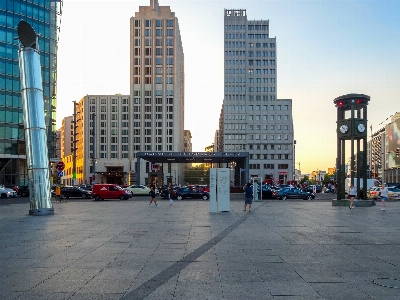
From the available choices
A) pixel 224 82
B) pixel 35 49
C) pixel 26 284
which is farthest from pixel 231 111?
pixel 26 284

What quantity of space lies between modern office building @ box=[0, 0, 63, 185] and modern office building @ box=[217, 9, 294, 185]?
62.6m

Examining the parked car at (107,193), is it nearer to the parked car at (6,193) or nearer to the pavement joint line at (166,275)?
the parked car at (6,193)

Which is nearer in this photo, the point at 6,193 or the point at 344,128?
the point at 344,128

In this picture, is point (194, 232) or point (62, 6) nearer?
point (194, 232)

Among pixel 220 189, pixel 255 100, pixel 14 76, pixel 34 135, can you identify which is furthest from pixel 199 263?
pixel 255 100

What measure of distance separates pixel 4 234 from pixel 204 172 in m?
136

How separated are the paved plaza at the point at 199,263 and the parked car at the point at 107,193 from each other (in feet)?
99.0

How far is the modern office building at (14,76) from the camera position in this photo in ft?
221

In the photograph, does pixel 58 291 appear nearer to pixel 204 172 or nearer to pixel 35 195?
pixel 35 195

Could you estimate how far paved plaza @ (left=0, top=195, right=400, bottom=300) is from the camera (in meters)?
7.24

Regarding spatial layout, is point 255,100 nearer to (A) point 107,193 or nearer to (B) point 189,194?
(B) point 189,194

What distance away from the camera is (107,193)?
153ft

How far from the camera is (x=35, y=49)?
24375mm

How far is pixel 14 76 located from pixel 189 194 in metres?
37.7
